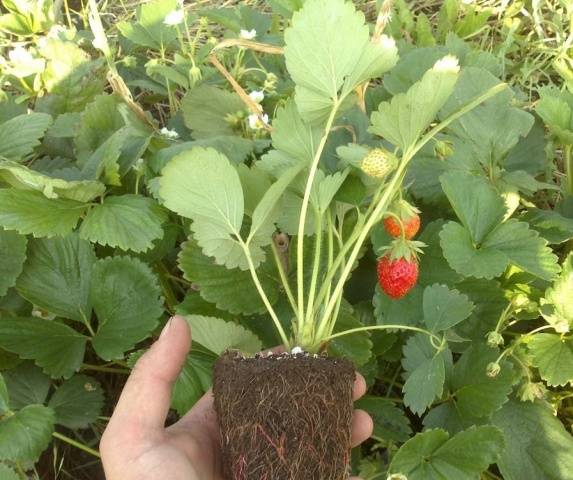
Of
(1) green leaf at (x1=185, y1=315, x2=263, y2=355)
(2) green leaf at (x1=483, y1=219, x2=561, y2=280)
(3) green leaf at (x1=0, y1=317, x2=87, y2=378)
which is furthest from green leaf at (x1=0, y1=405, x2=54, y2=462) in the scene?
(2) green leaf at (x1=483, y1=219, x2=561, y2=280)

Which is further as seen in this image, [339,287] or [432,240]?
[432,240]

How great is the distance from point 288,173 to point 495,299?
0.46 meters

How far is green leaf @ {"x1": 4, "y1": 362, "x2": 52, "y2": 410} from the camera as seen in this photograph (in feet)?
3.94

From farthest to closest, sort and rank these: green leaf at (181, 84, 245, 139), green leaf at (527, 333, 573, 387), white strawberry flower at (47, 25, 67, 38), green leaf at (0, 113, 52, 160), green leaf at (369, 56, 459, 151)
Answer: white strawberry flower at (47, 25, 67, 38) → green leaf at (181, 84, 245, 139) → green leaf at (0, 113, 52, 160) → green leaf at (527, 333, 573, 387) → green leaf at (369, 56, 459, 151)

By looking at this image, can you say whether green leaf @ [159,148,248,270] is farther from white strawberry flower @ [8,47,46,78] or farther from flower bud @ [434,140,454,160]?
white strawberry flower @ [8,47,46,78]

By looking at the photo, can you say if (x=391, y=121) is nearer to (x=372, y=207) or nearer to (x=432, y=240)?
(x=372, y=207)

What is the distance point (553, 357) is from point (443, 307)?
0.70 ft

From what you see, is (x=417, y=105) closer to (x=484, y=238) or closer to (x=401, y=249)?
(x=401, y=249)

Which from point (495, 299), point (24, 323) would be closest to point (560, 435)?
point (495, 299)

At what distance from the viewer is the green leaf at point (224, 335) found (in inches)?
39.2

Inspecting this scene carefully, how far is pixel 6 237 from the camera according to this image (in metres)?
1.14

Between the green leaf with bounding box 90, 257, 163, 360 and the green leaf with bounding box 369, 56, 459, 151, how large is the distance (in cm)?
47

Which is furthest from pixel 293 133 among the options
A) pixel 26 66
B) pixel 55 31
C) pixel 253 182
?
pixel 55 31

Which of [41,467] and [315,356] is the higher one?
[315,356]
